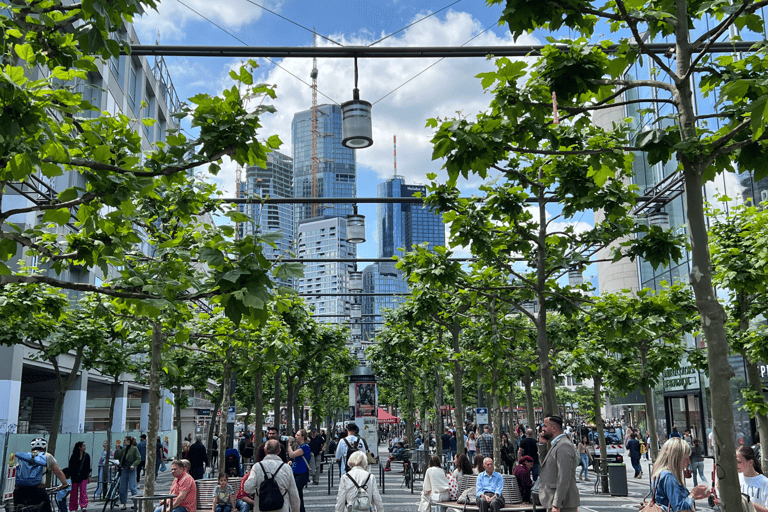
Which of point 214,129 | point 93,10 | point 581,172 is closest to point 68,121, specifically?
point 214,129

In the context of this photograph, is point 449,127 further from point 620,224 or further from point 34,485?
point 34,485

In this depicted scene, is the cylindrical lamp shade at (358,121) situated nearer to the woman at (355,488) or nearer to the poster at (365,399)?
the woman at (355,488)

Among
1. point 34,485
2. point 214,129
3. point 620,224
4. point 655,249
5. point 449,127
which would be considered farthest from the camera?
point 34,485

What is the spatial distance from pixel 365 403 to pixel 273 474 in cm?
2855

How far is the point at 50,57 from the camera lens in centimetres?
693

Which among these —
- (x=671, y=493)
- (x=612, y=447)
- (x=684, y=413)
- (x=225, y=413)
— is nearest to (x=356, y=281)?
(x=225, y=413)

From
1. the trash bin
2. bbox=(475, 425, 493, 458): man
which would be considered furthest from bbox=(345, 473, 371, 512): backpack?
the trash bin

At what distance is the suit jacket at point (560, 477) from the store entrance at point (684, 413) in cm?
3400

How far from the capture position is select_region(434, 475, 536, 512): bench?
13852 millimetres

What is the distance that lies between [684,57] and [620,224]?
6396 mm

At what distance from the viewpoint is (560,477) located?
8.61 m

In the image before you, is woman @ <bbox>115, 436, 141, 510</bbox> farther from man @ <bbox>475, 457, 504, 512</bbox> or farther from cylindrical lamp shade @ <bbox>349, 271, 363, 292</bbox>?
man @ <bbox>475, 457, 504, 512</bbox>

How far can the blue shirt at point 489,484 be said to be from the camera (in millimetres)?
13461

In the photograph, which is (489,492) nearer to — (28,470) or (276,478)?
(276,478)
